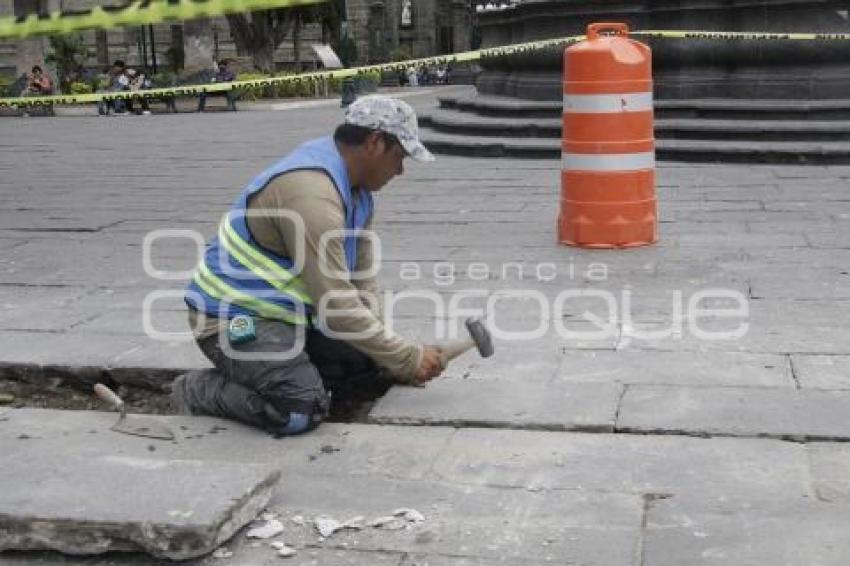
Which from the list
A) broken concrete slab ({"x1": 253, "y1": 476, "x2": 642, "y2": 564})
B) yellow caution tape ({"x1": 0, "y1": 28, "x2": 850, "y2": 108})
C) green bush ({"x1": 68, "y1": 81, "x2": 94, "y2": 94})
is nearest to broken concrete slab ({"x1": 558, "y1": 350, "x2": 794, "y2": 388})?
broken concrete slab ({"x1": 253, "y1": 476, "x2": 642, "y2": 564})

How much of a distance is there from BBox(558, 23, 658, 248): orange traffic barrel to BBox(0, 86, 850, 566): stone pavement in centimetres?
24

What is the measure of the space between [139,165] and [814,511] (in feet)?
34.3

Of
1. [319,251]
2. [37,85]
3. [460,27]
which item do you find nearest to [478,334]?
[319,251]


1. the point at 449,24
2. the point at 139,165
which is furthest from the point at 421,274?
the point at 449,24

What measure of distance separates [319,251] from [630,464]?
4.11 ft

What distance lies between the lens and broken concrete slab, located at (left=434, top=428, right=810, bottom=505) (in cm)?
336

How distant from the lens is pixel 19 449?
366 cm

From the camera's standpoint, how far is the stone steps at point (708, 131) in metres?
10.3

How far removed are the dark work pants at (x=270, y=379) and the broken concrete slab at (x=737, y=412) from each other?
1.03 meters

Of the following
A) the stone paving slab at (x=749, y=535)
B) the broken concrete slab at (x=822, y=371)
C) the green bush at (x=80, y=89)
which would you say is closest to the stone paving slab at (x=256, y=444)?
the stone paving slab at (x=749, y=535)

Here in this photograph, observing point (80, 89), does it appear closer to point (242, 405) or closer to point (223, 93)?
point (223, 93)

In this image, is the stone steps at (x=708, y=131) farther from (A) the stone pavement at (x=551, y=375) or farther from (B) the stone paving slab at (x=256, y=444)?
(B) the stone paving slab at (x=256, y=444)

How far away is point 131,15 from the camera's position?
411 cm

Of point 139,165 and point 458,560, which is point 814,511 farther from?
point 139,165
